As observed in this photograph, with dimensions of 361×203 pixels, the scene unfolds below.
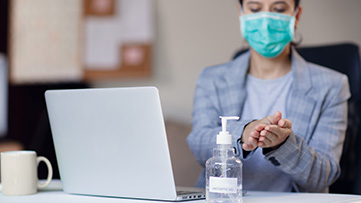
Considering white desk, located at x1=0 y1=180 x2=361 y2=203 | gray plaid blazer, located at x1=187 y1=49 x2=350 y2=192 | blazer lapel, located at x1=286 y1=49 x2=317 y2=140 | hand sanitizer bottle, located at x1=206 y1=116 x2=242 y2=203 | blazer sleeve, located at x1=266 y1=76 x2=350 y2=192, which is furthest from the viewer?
blazer lapel, located at x1=286 y1=49 x2=317 y2=140

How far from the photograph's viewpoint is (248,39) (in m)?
1.54

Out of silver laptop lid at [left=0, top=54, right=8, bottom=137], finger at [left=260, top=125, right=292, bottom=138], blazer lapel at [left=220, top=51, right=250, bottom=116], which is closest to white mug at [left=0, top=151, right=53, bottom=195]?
finger at [left=260, top=125, right=292, bottom=138]

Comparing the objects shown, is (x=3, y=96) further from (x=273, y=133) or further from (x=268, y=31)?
(x=273, y=133)

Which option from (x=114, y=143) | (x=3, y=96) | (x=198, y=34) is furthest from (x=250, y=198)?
(x=3, y=96)

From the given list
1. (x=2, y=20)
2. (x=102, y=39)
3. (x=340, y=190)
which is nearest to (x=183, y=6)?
(x=102, y=39)

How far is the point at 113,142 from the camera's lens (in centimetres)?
101

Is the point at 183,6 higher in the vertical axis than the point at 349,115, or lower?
higher

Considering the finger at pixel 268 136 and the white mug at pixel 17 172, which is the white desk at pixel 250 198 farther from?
the finger at pixel 268 136

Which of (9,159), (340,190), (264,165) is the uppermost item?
(9,159)

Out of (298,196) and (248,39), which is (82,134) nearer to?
(298,196)

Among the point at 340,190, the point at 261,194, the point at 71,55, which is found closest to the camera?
the point at 261,194

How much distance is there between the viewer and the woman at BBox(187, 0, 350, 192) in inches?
55.1

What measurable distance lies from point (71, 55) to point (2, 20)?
50 cm

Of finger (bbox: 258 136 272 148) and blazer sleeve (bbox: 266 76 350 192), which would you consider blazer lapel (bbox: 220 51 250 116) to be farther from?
finger (bbox: 258 136 272 148)
